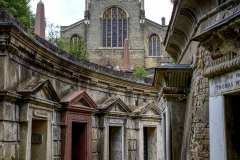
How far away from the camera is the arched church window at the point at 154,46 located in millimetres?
45250

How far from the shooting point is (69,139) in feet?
36.7

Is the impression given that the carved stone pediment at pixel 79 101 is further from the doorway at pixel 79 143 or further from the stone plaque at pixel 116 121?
the stone plaque at pixel 116 121

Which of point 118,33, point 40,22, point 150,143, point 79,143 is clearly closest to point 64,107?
point 79,143

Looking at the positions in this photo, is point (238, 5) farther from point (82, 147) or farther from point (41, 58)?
point (82, 147)

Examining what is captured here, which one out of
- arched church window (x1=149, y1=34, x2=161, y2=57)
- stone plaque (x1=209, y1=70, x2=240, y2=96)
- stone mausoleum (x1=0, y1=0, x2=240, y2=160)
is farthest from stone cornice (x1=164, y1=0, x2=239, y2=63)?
arched church window (x1=149, y1=34, x2=161, y2=57)

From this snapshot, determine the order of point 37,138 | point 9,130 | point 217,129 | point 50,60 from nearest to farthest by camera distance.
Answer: point 217,129
point 9,130
point 37,138
point 50,60

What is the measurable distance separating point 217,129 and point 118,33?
40556 millimetres

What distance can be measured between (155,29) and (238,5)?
4031cm

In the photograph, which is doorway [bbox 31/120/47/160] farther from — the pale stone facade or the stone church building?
the stone church building

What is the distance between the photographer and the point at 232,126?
5.27 m

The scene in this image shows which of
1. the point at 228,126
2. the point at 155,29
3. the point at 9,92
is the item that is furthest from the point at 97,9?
the point at 228,126

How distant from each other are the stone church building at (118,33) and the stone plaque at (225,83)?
1523 inches

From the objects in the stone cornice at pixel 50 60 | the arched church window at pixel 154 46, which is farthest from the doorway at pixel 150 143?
the arched church window at pixel 154 46

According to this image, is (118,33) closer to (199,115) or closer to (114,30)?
(114,30)
